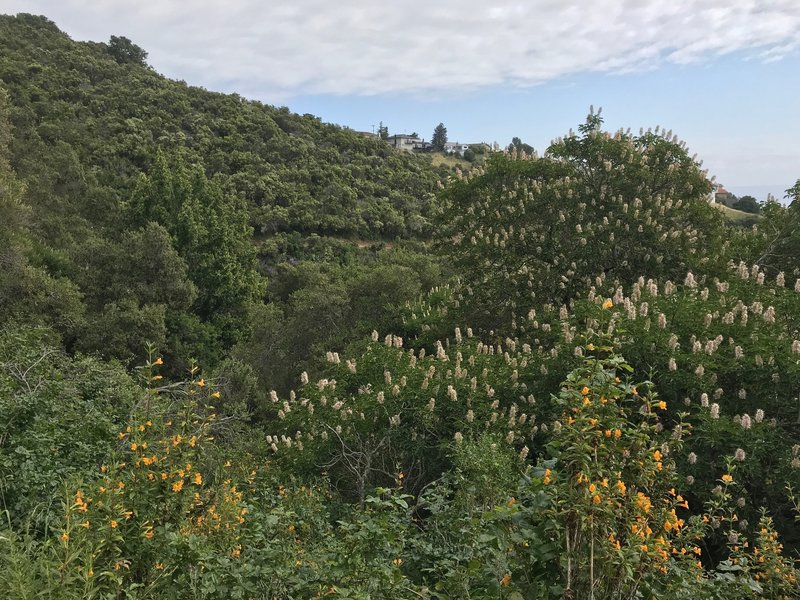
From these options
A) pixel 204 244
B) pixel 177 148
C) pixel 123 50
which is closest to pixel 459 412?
pixel 204 244

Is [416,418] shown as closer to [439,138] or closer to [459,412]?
[459,412]

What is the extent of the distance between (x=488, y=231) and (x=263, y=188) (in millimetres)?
26985

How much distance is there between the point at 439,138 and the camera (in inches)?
2788

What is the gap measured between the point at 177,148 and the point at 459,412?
33455mm

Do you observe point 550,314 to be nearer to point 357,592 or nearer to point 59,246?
point 357,592

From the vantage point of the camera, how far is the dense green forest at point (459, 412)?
2146 mm

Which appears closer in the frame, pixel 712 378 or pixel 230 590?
pixel 230 590

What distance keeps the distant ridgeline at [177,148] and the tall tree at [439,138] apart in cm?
2408

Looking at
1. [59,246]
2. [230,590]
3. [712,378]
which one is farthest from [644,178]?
[59,246]

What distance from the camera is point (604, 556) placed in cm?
190

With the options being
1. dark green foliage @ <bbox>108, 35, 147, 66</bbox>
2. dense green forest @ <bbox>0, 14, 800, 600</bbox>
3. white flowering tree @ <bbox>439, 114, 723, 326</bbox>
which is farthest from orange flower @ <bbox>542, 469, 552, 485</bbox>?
dark green foliage @ <bbox>108, 35, 147, 66</bbox>

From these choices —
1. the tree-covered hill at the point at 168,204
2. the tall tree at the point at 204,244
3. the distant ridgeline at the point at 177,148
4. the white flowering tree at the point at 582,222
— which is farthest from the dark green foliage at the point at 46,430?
the distant ridgeline at the point at 177,148

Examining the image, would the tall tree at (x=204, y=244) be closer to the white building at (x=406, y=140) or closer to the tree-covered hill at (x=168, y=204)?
the tree-covered hill at (x=168, y=204)

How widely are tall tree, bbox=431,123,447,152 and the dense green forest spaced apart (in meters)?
53.2
